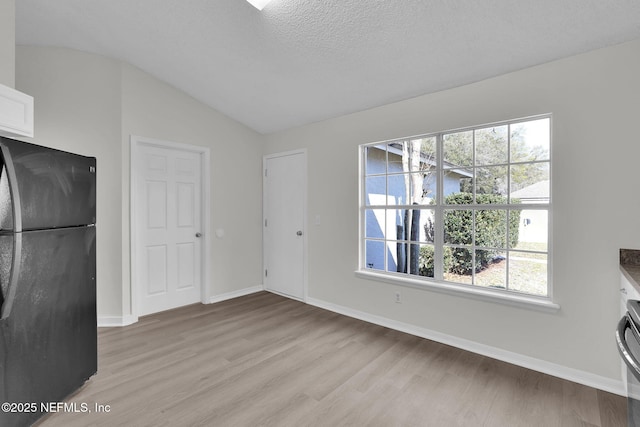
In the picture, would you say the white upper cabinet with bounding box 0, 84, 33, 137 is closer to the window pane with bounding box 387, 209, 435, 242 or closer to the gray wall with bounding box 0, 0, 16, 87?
the gray wall with bounding box 0, 0, 16, 87

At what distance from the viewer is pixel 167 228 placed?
3623mm

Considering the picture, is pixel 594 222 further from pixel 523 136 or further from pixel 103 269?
pixel 103 269

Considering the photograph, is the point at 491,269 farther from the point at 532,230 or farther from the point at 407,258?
the point at 407,258

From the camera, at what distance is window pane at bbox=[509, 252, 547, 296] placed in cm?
237

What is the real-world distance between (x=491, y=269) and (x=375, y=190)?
1391mm

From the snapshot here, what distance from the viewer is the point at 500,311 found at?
8.01ft

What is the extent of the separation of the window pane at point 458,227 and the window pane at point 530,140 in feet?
1.98

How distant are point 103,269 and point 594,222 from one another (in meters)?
4.39

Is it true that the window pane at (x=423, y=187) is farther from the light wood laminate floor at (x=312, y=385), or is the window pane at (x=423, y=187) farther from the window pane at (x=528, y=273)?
the light wood laminate floor at (x=312, y=385)

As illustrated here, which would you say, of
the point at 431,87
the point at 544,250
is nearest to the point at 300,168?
the point at 431,87

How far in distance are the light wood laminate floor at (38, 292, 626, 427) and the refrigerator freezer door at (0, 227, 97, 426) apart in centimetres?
22

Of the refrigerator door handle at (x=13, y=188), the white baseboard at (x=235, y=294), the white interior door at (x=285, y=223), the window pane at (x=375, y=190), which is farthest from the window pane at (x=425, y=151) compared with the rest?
the refrigerator door handle at (x=13, y=188)

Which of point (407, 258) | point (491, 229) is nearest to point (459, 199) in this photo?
point (491, 229)

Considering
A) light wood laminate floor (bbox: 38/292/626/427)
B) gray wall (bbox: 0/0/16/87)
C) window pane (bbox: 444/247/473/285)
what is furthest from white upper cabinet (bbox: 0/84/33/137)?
window pane (bbox: 444/247/473/285)
